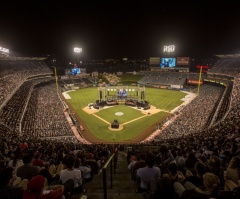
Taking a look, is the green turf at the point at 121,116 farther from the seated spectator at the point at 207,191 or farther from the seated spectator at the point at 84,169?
the seated spectator at the point at 207,191

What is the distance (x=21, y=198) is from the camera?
13.2 feet

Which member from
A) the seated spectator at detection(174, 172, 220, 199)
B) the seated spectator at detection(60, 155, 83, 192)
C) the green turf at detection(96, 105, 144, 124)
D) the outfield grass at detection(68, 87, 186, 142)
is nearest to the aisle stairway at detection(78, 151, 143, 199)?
the seated spectator at detection(60, 155, 83, 192)

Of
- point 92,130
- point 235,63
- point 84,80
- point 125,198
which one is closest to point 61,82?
point 84,80

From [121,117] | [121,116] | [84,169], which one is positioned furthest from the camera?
[121,116]

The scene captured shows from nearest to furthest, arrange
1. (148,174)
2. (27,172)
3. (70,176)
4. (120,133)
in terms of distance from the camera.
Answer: (70,176) → (148,174) → (27,172) → (120,133)

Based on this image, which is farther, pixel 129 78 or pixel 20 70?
pixel 129 78

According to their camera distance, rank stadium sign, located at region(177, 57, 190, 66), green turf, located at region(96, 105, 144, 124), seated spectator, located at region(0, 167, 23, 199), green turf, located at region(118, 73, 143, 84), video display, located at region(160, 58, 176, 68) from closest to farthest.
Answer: seated spectator, located at region(0, 167, 23, 199) < green turf, located at region(96, 105, 144, 124) < stadium sign, located at region(177, 57, 190, 66) < video display, located at region(160, 58, 176, 68) < green turf, located at region(118, 73, 143, 84)

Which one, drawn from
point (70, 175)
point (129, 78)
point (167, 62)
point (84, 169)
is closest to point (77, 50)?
point (129, 78)

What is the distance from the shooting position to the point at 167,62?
81750 mm

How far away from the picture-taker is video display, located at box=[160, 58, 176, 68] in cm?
8046

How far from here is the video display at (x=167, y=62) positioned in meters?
80.5

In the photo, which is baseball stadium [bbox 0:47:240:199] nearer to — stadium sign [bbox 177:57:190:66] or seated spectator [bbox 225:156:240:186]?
seated spectator [bbox 225:156:240:186]

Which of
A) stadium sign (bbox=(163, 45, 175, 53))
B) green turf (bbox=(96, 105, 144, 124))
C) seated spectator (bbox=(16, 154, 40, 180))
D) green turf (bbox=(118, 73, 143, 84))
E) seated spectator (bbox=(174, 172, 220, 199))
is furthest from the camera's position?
green turf (bbox=(118, 73, 143, 84))

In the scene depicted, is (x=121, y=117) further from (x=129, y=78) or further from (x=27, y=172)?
(x=129, y=78)
